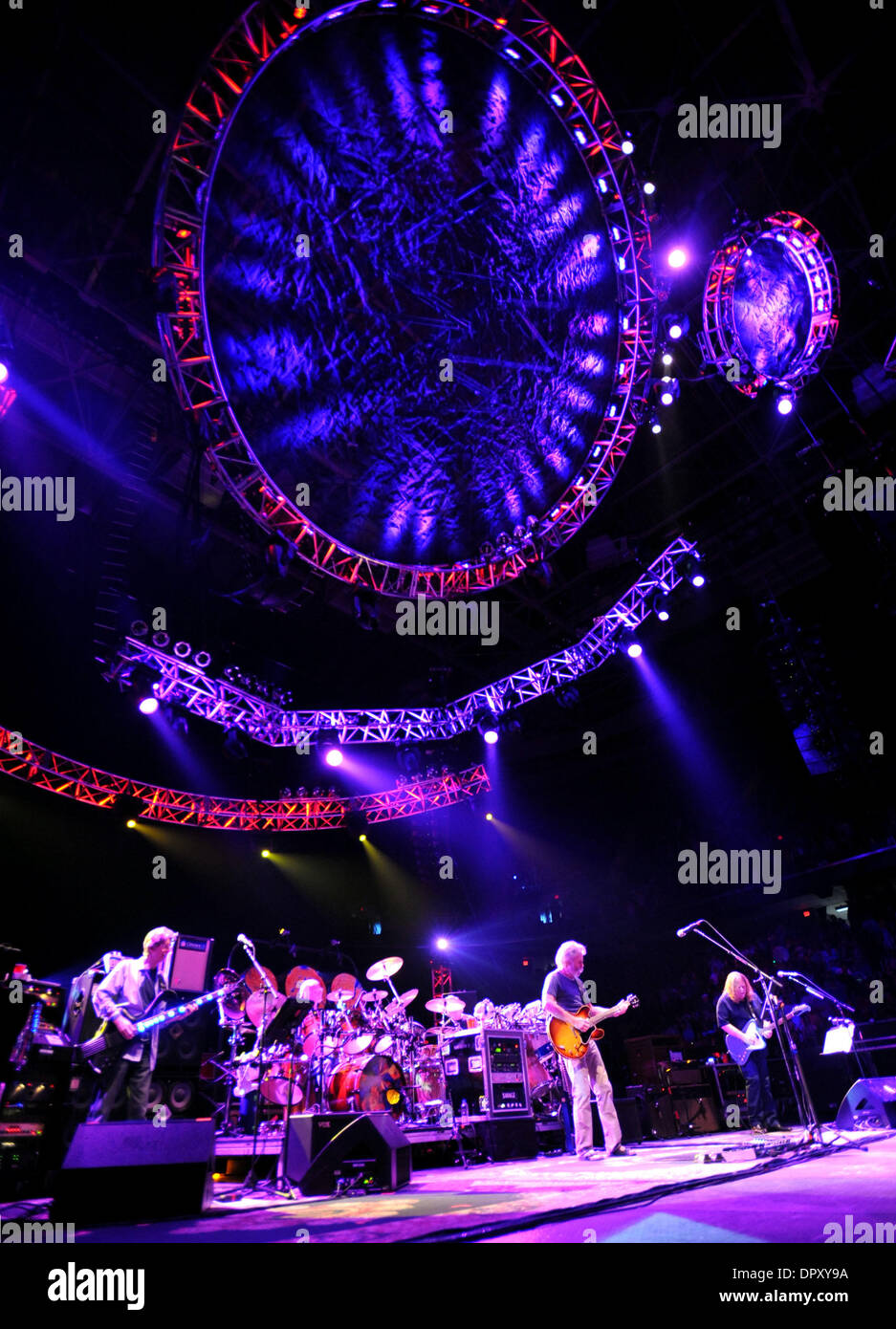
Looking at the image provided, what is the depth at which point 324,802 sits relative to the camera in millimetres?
14766

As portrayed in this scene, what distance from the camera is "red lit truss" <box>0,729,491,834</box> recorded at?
1155cm

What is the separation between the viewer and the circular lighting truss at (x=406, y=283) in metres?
5.87

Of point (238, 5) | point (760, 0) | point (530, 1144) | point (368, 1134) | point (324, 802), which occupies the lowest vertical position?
point (530, 1144)

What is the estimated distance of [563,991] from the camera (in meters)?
6.23

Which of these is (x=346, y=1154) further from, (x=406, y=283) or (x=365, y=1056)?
(x=406, y=283)

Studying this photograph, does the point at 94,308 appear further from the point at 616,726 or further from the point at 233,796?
the point at 616,726

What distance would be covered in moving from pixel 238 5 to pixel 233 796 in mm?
11971

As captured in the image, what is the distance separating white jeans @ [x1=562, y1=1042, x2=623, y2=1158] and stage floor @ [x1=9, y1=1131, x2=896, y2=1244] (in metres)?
0.95

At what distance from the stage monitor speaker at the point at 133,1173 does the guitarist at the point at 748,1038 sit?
17.1ft

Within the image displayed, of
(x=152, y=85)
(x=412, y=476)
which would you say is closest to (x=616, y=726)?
(x=412, y=476)
